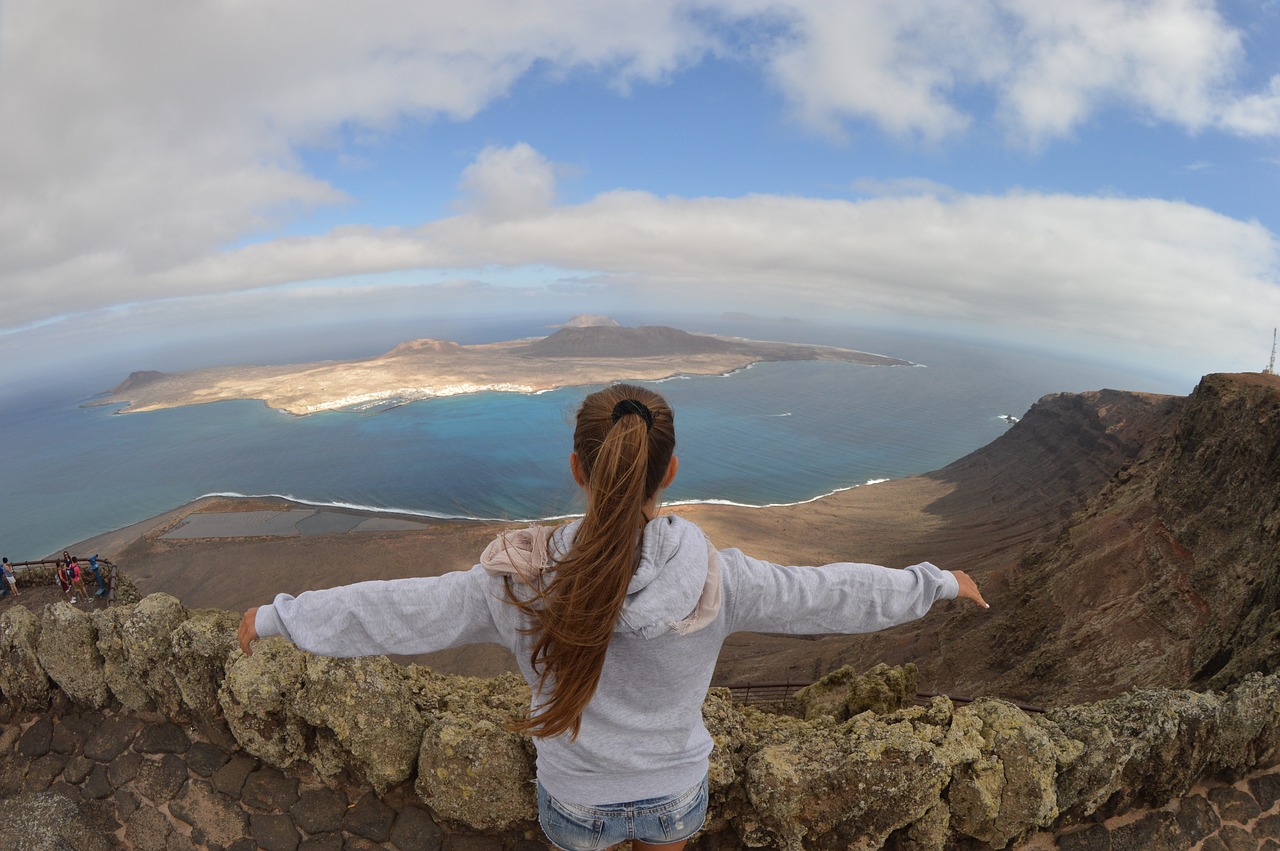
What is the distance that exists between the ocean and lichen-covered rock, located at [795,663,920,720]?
31181 millimetres

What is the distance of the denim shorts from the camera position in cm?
179

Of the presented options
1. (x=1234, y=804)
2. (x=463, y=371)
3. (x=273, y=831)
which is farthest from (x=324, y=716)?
(x=463, y=371)

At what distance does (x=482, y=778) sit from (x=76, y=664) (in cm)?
272

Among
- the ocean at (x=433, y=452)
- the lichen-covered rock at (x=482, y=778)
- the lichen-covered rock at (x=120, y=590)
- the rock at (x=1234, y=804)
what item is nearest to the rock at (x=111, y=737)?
the lichen-covered rock at (x=482, y=778)

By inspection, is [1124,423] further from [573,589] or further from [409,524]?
[409,524]

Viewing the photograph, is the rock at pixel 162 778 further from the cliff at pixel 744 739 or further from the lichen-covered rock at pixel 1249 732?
the lichen-covered rock at pixel 1249 732

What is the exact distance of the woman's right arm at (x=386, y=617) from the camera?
5.03 ft

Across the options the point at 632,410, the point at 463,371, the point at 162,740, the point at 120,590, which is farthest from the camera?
the point at 463,371

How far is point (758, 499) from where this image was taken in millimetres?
48625

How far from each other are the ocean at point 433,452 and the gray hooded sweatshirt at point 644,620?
116 ft

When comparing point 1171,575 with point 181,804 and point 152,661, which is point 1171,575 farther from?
point 152,661

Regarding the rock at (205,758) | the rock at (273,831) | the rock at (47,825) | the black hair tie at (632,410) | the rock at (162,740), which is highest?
the black hair tie at (632,410)

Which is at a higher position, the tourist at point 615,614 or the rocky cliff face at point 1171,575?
the tourist at point 615,614

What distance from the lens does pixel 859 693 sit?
5254 millimetres
